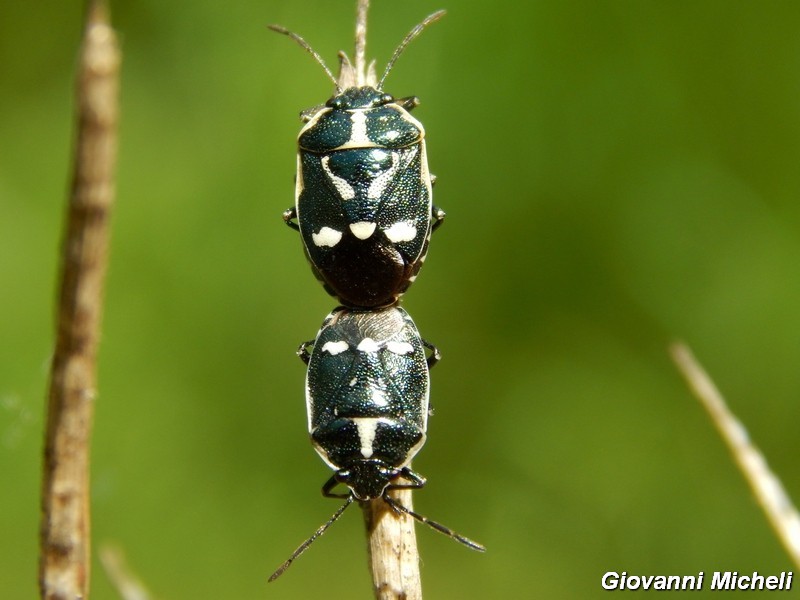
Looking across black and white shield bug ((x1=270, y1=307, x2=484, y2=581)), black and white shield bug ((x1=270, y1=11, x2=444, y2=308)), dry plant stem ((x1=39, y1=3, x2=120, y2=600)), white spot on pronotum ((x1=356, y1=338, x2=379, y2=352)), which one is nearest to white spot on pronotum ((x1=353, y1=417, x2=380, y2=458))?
black and white shield bug ((x1=270, y1=307, x2=484, y2=581))

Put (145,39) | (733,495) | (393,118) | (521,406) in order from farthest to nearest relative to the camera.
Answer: (145,39) → (521,406) → (733,495) → (393,118)

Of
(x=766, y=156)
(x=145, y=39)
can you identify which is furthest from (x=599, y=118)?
(x=145, y=39)

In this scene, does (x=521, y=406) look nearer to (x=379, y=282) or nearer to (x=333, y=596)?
(x=333, y=596)

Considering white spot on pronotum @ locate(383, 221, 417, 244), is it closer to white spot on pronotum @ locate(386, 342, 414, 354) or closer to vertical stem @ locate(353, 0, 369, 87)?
white spot on pronotum @ locate(386, 342, 414, 354)

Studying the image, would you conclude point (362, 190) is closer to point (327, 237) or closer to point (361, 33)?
point (327, 237)

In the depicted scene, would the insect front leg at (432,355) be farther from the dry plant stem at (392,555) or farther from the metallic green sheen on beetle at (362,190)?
the dry plant stem at (392,555)
